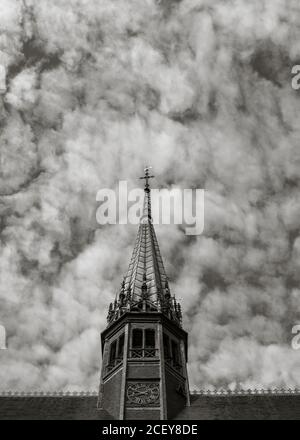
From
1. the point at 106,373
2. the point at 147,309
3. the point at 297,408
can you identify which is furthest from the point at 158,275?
the point at 297,408

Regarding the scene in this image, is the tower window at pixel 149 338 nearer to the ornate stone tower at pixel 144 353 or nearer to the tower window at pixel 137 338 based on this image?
the ornate stone tower at pixel 144 353

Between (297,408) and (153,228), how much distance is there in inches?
1035

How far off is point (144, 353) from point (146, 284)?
9855 millimetres

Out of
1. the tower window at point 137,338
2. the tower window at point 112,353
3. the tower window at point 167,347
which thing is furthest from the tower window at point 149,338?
the tower window at point 112,353

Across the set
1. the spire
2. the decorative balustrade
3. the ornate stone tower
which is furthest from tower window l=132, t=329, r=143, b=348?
the spire

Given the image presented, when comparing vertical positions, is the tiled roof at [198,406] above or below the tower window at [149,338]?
below

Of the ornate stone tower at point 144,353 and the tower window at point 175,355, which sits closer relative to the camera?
the ornate stone tower at point 144,353

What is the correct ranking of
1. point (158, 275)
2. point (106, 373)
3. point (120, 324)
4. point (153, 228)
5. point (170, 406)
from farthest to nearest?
point (153, 228) < point (158, 275) < point (120, 324) < point (106, 373) < point (170, 406)

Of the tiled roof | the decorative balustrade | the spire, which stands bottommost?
the tiled roof

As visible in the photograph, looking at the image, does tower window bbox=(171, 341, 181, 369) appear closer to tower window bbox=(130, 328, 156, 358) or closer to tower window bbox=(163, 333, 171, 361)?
tower window bbox=(163, 333, 171, 361)

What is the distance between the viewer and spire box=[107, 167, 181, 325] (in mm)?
48719

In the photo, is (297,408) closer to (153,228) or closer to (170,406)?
(170,406)

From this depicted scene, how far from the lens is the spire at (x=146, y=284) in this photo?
48719mm
